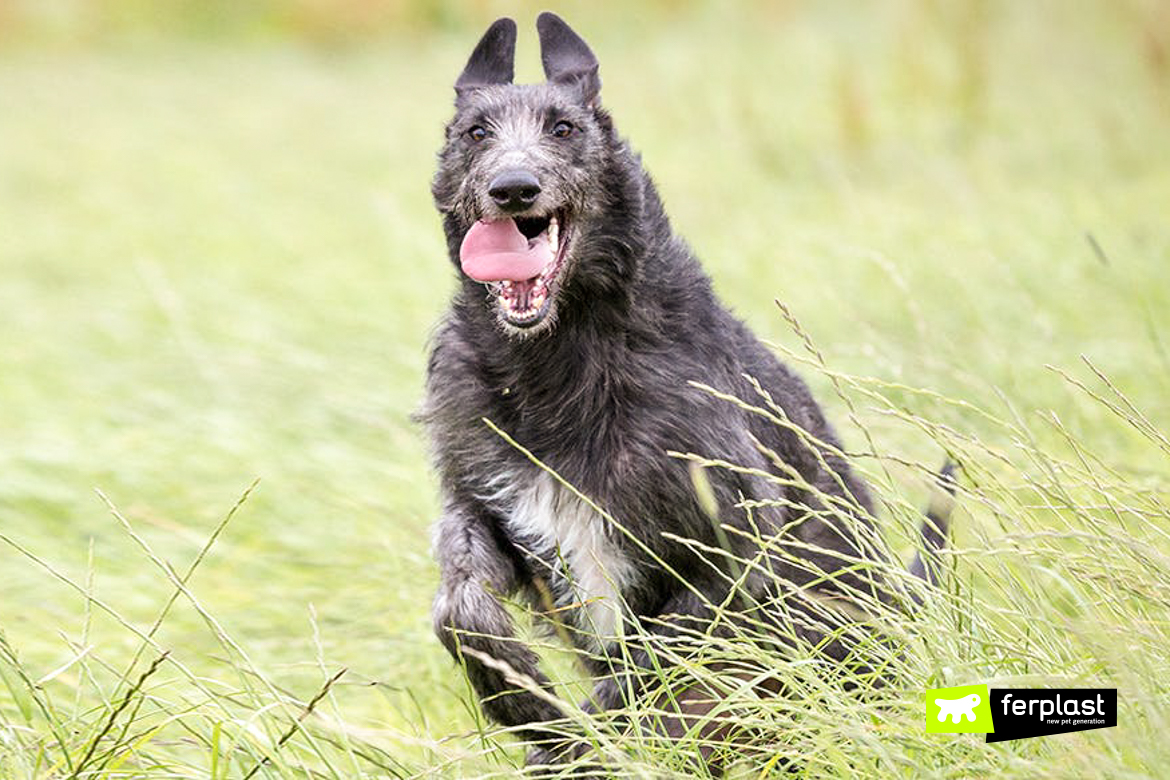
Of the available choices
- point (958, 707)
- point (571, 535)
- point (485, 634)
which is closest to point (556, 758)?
point (485, 634)

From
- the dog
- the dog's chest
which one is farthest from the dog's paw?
the dog's chest

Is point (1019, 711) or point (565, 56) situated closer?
point (1019, 711)

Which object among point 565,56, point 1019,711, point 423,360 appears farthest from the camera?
point 423,360

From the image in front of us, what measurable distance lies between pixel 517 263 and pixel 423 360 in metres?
3.67

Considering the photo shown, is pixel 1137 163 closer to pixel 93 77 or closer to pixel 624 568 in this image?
pixel 624 568

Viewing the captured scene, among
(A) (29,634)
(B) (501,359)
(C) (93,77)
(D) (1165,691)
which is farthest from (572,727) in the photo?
(C) (93,77)

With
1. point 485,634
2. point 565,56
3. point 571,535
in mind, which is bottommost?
point 485,634

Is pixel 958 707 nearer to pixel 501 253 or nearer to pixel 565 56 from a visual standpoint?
pixel 501 253

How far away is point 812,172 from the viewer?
1186 cm

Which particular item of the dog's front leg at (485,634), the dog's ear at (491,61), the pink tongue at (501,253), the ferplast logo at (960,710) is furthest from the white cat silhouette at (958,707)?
the dog's ear at (491,61)

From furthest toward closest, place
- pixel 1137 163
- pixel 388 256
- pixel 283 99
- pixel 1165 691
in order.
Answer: pixel 283 99, pixel 1137 163, pixel 388 256, pixel 1165 691

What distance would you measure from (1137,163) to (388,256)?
539cm

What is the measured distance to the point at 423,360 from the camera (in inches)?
293

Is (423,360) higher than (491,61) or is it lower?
lower
